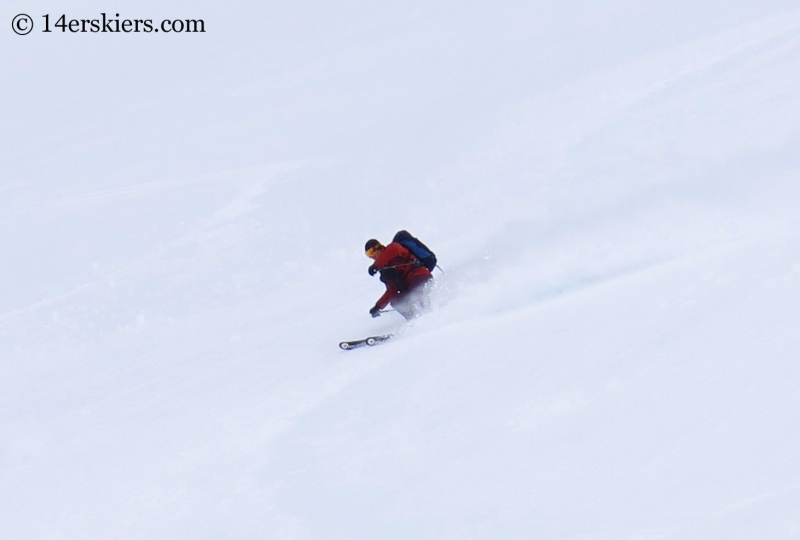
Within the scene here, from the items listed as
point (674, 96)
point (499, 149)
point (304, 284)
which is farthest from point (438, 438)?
point (674, 96)

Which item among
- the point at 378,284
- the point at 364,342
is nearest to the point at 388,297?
the point at 364,342

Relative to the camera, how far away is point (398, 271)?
10.8 m

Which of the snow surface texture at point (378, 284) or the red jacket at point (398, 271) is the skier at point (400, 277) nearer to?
the red jacket at point (398, 271)

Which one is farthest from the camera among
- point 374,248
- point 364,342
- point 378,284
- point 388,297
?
point 378,284

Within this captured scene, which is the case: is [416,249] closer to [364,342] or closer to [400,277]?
[400,277]

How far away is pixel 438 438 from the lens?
27.9 ft

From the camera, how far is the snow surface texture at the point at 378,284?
7891 mm

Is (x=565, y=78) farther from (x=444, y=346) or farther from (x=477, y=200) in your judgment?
(x=444, y=346)

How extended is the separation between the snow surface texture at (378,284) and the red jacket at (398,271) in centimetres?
53

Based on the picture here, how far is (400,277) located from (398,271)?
81mm

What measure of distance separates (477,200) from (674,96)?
3860 mm

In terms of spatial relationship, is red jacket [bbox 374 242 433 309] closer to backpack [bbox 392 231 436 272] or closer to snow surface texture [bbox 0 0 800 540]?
backpack [bbox 392 231 436 272]

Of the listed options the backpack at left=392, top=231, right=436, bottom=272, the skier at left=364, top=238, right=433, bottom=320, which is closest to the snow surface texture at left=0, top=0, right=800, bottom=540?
the skier at left=364, top=238, right=433, bottom=320

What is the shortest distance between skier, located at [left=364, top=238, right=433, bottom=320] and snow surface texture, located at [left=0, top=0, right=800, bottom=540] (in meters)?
0.41
